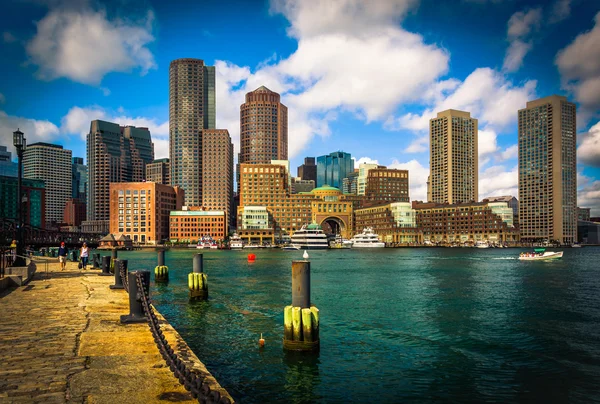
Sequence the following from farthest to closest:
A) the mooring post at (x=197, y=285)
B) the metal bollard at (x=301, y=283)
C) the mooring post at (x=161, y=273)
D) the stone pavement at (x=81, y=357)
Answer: the mooring post at (x=161, y=273), the mooring post at (x=197, y=285), the metal bollard at (x=301, y=283), the stone pavement at (x=81, y=357)

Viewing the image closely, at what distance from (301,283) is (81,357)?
31.3ft

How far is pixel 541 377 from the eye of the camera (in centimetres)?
1923

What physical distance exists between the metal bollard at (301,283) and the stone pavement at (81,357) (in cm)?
563

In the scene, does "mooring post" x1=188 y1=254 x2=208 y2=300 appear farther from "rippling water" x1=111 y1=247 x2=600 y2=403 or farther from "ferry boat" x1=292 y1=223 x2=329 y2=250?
"ferry boat" x1=292 y1=223 x2=329 y2=250

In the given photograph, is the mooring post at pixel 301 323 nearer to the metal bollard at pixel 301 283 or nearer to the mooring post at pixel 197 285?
the metal bollard at pixel 301 283

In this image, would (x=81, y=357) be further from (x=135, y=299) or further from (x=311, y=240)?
(x=311, y=240)

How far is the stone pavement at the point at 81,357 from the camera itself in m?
9.83

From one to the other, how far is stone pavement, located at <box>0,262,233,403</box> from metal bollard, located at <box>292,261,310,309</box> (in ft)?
18.5

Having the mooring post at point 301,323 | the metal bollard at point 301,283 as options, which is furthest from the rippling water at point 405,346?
the metal bollard at point 301,283

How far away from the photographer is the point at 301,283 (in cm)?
1983

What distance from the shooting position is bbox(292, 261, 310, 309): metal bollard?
19578 millimetres

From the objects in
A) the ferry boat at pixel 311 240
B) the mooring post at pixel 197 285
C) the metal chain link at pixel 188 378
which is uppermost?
the metal chain link at pixel 188 378

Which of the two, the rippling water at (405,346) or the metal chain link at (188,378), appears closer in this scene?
the metal chain link at (188,378)

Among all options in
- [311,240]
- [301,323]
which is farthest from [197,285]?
[311,240]
